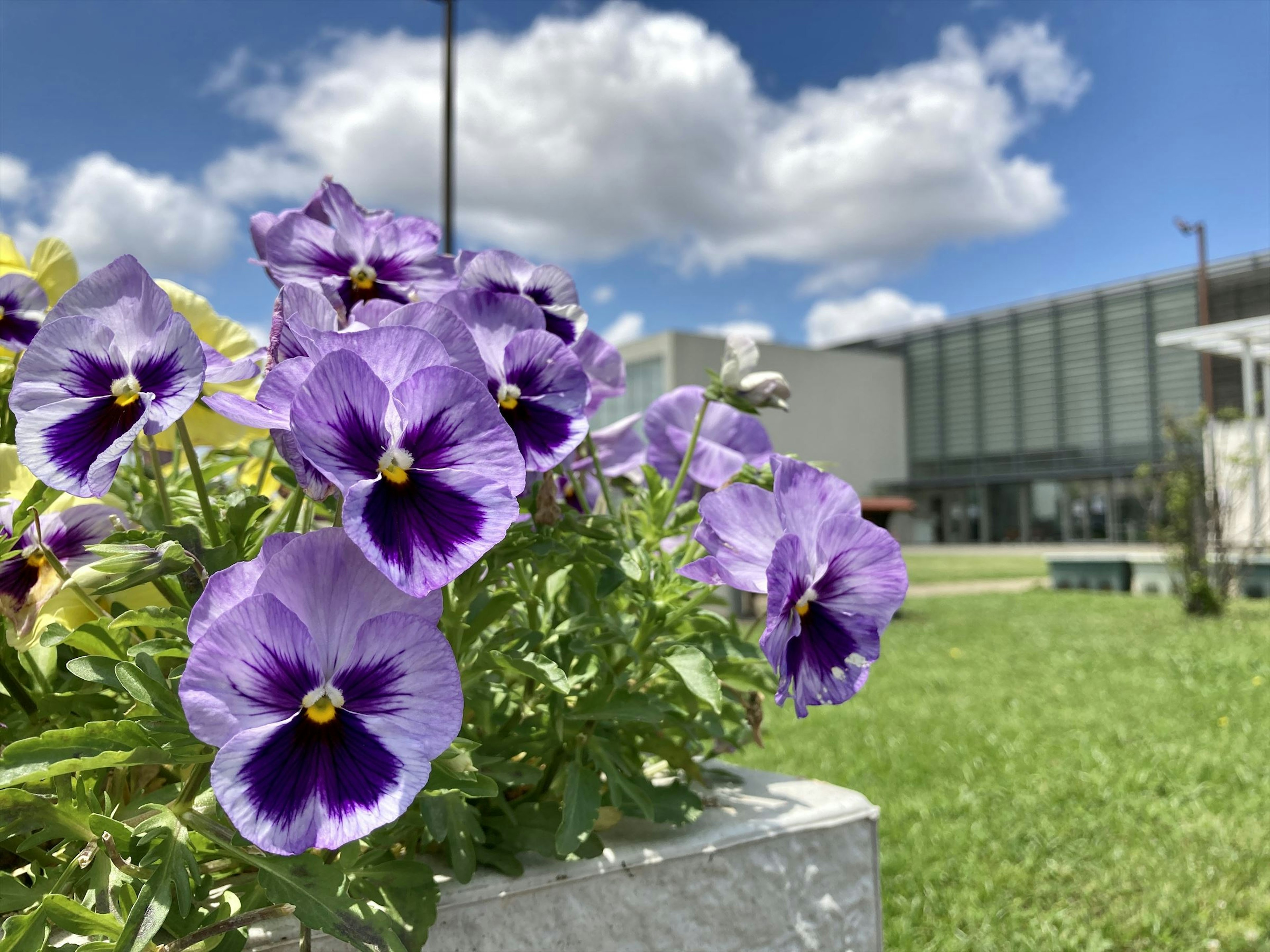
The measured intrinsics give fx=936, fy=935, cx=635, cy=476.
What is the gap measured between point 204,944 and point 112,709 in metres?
0.30

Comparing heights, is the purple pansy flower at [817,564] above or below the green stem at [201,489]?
below

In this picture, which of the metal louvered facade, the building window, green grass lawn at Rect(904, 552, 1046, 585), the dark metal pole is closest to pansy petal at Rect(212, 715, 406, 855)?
the dark metal pole

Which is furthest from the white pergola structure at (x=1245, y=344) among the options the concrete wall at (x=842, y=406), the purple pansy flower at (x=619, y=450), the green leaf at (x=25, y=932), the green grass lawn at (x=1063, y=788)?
the green leaf at (x=25, y=932)

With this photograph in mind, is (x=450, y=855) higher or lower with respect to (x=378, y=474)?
lower

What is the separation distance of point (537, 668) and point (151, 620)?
0.32m

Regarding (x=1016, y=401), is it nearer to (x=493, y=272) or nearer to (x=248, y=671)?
(x=493, y=272)

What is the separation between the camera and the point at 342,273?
37.5 inches

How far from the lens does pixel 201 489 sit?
0.82 m

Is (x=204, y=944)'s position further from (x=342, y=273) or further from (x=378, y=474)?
(x=342, y=273)

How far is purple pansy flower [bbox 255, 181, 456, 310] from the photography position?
932 millimetres

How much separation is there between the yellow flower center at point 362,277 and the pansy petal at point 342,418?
0.36 meters

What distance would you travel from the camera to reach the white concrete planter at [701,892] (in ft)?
3.19

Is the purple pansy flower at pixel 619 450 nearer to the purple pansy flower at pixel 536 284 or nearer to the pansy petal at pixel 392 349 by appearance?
the purple pansy flower at pixel 536 284

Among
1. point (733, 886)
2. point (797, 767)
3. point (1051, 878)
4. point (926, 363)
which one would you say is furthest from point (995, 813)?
point (926, 363)
